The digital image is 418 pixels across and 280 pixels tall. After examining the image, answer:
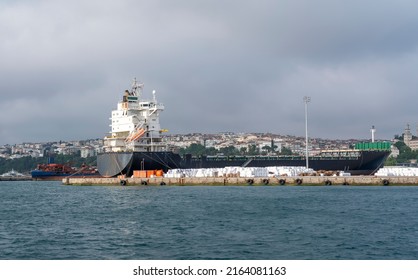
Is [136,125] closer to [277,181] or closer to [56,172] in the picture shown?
[277,181]

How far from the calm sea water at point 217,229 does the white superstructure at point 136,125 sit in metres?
28.8

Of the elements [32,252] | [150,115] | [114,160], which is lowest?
[32,252]

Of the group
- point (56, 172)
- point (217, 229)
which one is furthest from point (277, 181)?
point (56, 172)

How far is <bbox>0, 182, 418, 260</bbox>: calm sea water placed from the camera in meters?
22.1

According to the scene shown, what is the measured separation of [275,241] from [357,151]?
2294 inches

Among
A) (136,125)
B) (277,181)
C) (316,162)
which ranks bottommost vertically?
(277,181)

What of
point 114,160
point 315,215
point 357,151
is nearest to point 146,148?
point 114,160

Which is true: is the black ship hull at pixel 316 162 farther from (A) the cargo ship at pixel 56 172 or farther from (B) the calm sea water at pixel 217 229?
(B) the calm sea water at pixel 217 229

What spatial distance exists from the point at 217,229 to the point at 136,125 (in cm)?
4707

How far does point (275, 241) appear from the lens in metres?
24.0

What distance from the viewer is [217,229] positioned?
27281mm

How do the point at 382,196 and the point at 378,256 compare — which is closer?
the point at 378,256

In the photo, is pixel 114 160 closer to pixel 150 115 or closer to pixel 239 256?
pixel 150 115

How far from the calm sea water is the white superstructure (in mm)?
28756
